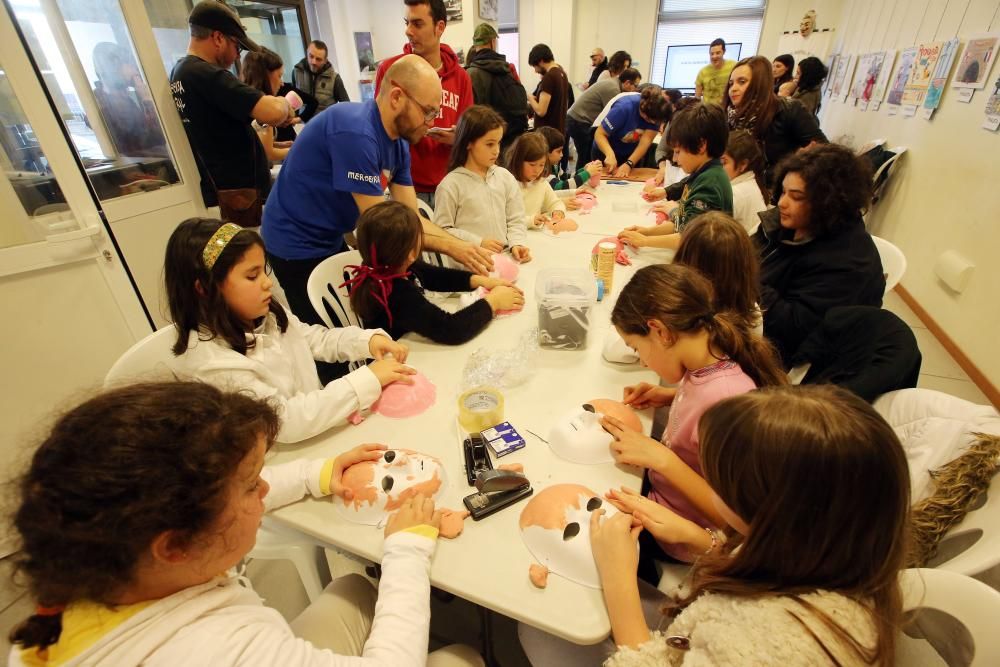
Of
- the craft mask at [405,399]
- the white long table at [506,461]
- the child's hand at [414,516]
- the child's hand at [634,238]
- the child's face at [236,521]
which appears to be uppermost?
the child's face at [236,521]

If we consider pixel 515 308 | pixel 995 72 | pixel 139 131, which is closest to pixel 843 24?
pixel 995 72

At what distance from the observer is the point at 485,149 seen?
2156mm

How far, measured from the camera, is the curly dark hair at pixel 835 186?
154 centimetres

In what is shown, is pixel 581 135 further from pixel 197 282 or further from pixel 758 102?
pixel 197 282

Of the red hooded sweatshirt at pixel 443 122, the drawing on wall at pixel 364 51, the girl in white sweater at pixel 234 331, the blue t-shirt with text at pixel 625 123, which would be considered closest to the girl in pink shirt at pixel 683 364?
the girl in white sweater at pixel 234 331

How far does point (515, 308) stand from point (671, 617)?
105 cm

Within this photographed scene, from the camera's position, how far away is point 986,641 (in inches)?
24.1

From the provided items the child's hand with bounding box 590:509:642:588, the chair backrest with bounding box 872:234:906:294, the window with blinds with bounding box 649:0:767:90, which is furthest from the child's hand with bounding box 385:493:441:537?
the window with blinds with bounding box 649:0:767:90

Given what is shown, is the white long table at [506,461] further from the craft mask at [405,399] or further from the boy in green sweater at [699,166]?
the boy in green sweater at [699,166]

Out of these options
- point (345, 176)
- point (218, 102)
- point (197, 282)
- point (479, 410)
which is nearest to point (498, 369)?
point (479, 410)

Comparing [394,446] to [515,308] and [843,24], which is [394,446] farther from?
[843,24]

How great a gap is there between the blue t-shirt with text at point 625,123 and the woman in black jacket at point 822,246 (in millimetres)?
2344

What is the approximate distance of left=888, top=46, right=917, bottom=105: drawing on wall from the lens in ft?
12.7

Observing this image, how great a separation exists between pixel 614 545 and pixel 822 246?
144cm
